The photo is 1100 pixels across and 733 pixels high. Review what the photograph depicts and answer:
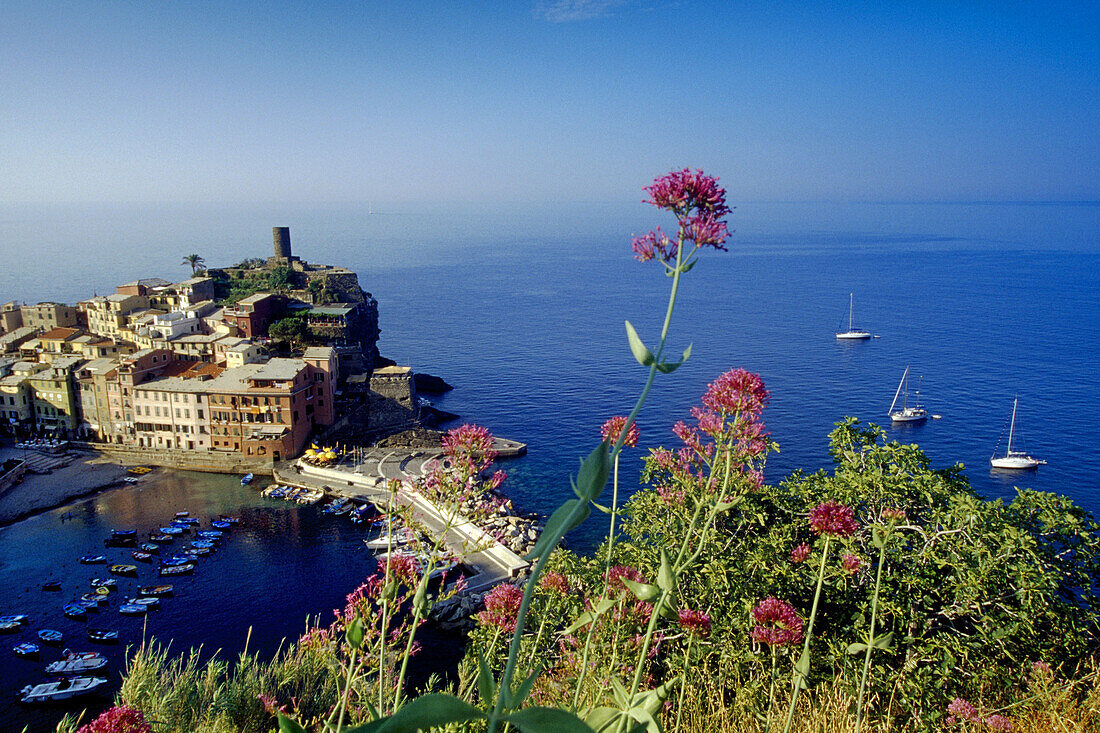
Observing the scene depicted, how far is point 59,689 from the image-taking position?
14727 millimetres

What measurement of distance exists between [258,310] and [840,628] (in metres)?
38.5

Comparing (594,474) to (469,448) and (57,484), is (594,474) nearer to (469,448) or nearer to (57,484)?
(469,448)

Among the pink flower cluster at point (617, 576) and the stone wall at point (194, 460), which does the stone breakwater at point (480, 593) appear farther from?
the stone wall at point (194, 460)

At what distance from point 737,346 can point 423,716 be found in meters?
47.4

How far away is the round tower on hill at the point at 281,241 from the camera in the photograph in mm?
49938

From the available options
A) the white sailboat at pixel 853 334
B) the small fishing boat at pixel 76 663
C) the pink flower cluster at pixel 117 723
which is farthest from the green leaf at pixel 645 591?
the white sailboat at pixel 853 334

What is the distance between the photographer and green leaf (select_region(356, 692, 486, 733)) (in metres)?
0.95

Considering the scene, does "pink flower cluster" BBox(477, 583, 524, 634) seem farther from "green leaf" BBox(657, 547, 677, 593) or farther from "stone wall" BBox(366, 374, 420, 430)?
"stone wall" BBox(366, 374, 420, 430)

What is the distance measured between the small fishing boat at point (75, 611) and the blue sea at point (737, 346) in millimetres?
2046

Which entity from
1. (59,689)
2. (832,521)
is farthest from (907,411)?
(59,689)

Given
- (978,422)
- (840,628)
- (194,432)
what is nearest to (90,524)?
(194,432)

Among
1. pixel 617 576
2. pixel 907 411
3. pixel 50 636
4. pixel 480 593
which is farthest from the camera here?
pixel 907 411

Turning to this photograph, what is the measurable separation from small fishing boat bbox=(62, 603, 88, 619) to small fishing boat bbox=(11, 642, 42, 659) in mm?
1467

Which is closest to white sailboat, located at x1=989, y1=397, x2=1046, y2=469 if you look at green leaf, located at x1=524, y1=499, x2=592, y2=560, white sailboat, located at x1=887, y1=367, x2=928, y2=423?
white sailboat, located at x1=887, y1=367, x2=928, y2=423
